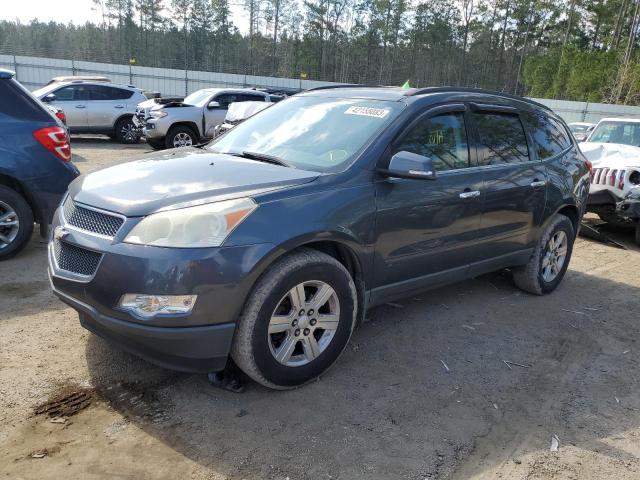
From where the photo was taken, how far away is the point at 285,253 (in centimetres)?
310

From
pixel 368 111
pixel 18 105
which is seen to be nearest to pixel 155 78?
pixel 18 105

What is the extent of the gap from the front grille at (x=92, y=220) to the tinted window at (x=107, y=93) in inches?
548

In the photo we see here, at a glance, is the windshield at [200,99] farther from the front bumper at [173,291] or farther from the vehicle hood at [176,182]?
the front bumper at [173,291]

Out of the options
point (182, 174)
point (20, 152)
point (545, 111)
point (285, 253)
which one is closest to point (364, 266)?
point (285, 253)

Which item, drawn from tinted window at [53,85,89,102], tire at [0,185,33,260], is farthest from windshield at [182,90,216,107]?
tire at [0,185,33,260]

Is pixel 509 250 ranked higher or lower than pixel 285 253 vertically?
lower

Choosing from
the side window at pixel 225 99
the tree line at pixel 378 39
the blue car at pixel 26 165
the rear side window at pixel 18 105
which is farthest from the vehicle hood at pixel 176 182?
the tree line at pixel 378 39

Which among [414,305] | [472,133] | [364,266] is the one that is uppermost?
[472,133]

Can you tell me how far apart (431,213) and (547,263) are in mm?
2088

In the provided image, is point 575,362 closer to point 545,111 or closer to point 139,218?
point 545,111

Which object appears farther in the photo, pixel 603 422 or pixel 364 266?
pixel 364 266

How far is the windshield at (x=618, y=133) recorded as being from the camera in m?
9.09

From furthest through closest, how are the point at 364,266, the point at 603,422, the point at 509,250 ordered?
1. the point at 509,250
2. the point at 364,266
3. the point at 603,422

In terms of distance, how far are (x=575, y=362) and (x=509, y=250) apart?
1.16 meters
